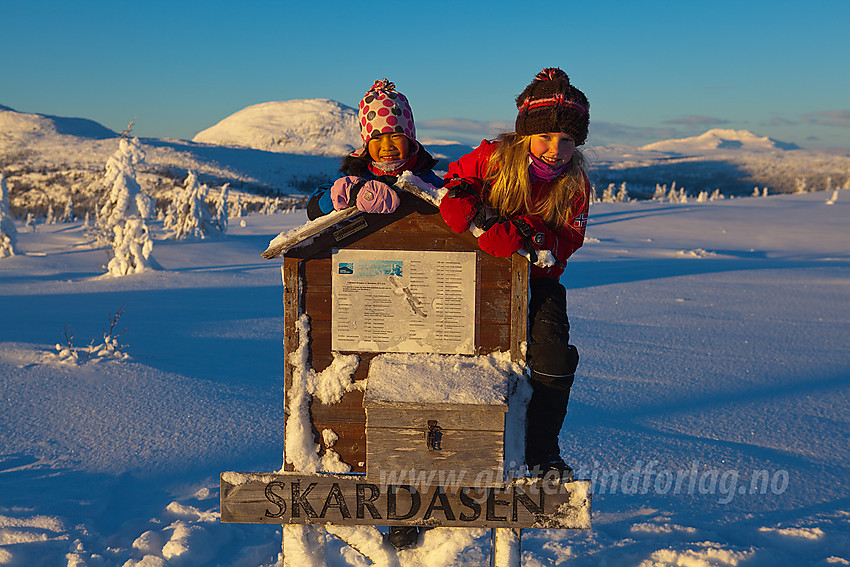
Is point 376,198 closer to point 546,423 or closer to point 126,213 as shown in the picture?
point 546,423

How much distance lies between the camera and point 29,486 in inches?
142

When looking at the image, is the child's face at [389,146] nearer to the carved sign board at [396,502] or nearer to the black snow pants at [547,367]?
the black snow pants at [547,367]

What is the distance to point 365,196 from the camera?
7.87ft

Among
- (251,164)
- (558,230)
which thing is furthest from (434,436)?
(251,164)

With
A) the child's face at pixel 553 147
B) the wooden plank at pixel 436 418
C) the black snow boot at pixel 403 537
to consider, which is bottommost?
the black snow boot at pixel 403 537

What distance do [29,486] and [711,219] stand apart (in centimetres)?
2498

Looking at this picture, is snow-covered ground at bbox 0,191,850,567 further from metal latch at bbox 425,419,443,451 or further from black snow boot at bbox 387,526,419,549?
metal latch at bbox 425,419,443,451

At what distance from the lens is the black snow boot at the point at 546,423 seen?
8.24 feet

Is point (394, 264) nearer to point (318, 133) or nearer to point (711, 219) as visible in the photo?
point (711, 219)

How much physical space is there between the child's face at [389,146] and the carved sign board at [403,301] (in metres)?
0.54

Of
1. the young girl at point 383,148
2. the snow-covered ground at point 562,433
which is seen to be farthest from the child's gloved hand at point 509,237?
the snow-covered ground at point 562,433

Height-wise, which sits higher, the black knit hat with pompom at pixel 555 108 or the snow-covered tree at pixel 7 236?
the black knit hat with pompom at pixel 555 108

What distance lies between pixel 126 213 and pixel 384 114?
1061 centimetres

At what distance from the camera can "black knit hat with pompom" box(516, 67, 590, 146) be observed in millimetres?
2602
